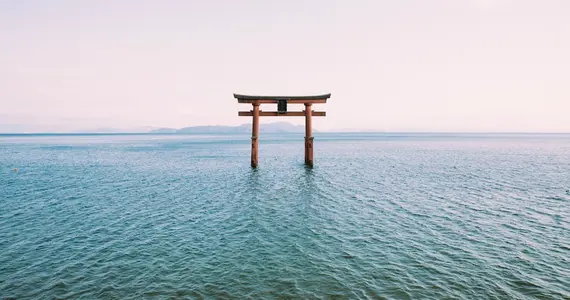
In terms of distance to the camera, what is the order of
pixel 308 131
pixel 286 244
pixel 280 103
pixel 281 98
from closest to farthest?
pixel 286 244
pixel 281 98
pixel 280 103
pixel 308 131

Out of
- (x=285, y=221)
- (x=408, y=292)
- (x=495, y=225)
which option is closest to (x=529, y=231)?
(x=495, y=225)

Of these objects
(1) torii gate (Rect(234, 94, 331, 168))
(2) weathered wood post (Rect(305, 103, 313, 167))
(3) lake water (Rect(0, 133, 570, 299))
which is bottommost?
(3) lake water (Rect(0, 133, 570, 299))

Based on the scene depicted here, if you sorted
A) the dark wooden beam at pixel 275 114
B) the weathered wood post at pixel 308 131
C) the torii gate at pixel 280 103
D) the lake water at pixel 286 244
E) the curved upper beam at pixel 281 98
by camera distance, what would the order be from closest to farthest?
the lake water at pixel 286 244, the curved upper beam at pixel 281 98, the torii gate at pixel 280 103, the dark wooden beam at pixel 275 114, the weathered wood post at pixel 308 131

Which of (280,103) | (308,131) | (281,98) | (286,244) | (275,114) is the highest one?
(281,98)

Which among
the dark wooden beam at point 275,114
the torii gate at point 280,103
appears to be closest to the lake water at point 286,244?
the torii gate at point 280,103

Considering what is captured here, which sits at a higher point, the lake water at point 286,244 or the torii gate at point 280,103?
the torii gate at point 280,103

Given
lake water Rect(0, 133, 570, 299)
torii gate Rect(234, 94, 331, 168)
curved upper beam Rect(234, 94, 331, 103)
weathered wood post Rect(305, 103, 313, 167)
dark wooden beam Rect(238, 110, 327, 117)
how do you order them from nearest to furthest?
1. lake water Rect(0, 133, 570, 299)
2. curved upper beam Rect(234, 94, 331, 103)
3. torii gate Rect(234, 94, 331, 168)
4. dark wooden beam Rect(238, 110, 327, 117)
5. weathered wood post Rect(305, 103, 313, 167)

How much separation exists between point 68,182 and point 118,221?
54.5 feet

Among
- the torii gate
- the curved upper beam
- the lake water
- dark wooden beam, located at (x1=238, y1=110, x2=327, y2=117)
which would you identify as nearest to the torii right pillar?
the torii gate

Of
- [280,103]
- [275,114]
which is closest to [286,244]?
[280,103]

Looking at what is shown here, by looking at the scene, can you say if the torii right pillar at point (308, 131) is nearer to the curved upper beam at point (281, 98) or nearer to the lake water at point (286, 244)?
the curved upper beam at point (281, 98)

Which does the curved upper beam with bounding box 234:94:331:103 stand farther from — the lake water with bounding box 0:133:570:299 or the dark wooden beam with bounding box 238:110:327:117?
the lake water with bounding box 0:133:570:299

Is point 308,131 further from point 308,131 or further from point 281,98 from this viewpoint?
point 281,98

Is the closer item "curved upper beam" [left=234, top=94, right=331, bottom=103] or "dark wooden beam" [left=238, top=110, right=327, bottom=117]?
"curved upper beam" [left=234, top=94, right=331, bottom=103]
